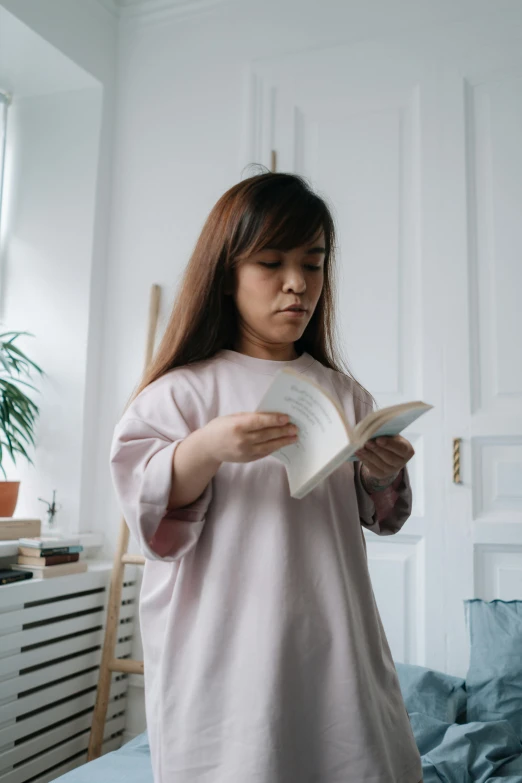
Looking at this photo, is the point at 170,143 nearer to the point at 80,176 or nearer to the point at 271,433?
the point at 80,176

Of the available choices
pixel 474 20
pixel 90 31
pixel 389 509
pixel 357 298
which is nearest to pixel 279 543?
pixel 389 509

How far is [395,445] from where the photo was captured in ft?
2.76

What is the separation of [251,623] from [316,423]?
25 cm

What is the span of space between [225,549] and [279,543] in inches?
2.5

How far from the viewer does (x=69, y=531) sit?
2666mm

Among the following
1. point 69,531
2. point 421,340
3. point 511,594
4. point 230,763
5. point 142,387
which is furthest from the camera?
point 69,531

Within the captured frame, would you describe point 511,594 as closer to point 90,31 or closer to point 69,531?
point 69,531

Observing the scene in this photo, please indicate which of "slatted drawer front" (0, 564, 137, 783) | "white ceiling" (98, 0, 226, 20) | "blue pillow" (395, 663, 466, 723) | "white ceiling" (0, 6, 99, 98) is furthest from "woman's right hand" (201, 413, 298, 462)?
"white ceiling" (98, 0, 226, 20)

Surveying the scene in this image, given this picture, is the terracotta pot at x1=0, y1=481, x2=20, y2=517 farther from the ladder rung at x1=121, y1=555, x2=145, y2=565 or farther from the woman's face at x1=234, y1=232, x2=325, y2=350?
the woman's face at x1=234, y1=232, x2=325, y2=350

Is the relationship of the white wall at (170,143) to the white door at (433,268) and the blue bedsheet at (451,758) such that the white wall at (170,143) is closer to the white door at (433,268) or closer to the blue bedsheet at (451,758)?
the white door at (433,268)

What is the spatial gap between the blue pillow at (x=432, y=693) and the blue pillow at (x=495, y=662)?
1.7 inches

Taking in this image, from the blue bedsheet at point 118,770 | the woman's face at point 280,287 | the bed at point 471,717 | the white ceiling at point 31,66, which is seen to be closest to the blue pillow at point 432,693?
the bed at point 471,717

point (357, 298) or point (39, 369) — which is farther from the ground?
point (357, 298)

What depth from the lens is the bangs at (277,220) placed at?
2.94 ft
